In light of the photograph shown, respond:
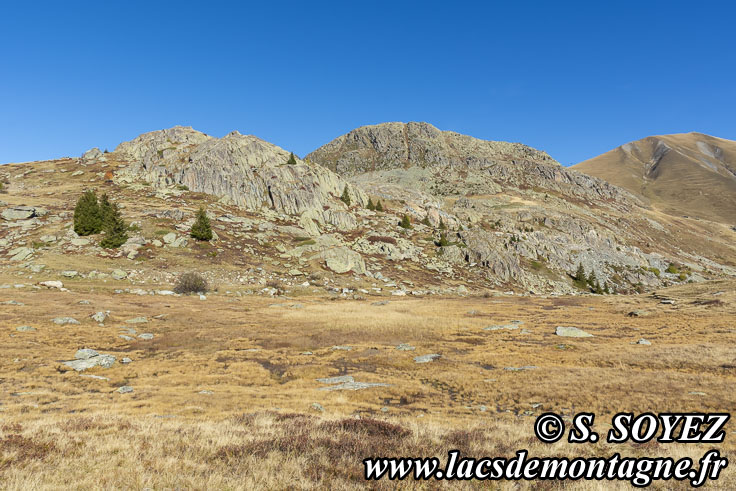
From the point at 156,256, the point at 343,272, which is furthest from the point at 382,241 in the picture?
the point at 156,256

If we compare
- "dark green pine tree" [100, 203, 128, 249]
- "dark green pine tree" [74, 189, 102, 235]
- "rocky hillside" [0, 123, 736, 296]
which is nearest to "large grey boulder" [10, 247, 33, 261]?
"rocky hillside" [0, 123, 736, 296]

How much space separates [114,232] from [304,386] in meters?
60.6

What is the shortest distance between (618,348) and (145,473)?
33368 millimetres

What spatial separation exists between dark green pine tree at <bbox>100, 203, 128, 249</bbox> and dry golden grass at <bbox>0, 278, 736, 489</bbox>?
1967cm

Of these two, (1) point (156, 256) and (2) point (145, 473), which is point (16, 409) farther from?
(1) point (156, 256)

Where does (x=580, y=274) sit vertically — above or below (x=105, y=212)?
below

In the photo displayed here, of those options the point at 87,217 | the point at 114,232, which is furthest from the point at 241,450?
the point at 87,217

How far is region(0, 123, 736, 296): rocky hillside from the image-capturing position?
200 feet

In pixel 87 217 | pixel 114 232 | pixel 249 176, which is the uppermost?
pixel 249 176

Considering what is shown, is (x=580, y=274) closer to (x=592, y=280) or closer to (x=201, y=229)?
(x=592, y=280)

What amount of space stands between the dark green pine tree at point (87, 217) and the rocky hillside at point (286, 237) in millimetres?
2468

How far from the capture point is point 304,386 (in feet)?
69.8

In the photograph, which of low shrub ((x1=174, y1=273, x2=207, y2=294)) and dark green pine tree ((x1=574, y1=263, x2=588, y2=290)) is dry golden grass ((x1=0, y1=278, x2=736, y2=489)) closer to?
low shrub ((x1=174, y1=273, x2=207, y2=294))

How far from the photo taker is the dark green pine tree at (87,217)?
64312 mm
